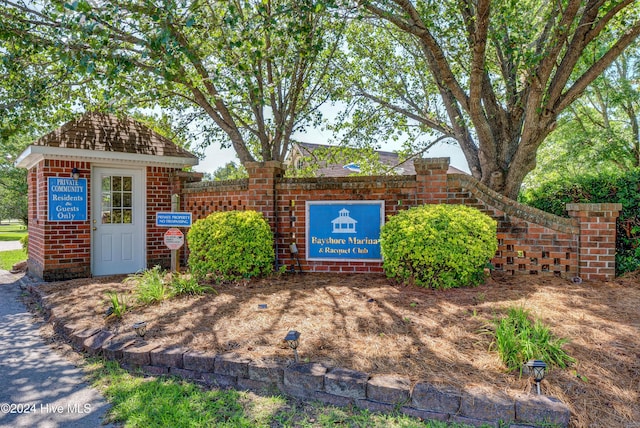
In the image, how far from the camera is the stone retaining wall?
252 cm

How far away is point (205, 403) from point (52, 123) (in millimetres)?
8471

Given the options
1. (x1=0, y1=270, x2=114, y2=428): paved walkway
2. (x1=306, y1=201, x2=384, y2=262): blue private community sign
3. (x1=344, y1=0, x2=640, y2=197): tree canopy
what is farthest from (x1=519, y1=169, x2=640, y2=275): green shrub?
(x1=0, y1=270, x2=114, y2=428): paved walkway

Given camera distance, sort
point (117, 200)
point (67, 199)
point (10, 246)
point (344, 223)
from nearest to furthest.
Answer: point (344, 223), point (67, 199), point (117, 200), point (10, 246)

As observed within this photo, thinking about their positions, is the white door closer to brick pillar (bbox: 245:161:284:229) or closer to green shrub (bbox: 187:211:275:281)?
green shrub (bbox: 187:211:275:281)

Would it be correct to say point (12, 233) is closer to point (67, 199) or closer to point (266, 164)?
point (67, 199)

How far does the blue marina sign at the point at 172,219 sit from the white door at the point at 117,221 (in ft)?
7.69

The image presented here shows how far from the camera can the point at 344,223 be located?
640 cm

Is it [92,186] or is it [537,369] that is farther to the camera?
[92,186]

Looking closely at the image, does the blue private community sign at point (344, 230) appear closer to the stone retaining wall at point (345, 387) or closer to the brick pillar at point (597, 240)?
the brick pillar at point (597, 240)

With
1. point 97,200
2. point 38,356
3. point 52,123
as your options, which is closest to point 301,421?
point 38,356

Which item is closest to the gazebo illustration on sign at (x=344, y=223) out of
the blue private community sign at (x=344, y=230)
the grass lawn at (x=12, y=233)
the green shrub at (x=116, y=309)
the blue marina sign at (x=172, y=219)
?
the blue private community sign at (x=344, y=230)

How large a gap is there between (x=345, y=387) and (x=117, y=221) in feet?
22.4

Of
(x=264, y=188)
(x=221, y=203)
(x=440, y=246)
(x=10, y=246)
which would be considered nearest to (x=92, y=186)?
(x=221, y=203)

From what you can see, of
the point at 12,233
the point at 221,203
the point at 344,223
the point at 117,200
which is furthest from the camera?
the point at 12,233
